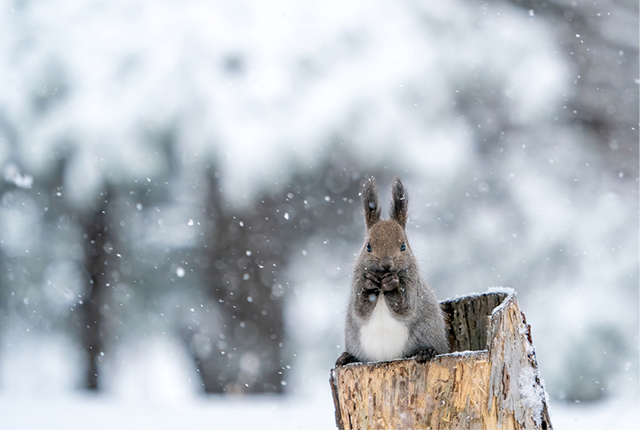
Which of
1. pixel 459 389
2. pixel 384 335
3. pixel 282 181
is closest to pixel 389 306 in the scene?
pixel 384 335

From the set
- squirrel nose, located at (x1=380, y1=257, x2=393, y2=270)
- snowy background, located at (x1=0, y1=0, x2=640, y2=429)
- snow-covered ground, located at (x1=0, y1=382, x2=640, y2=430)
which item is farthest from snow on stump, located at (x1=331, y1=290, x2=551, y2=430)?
snowy background, located at (x1=0, y1=0, x2=640, y2=429)

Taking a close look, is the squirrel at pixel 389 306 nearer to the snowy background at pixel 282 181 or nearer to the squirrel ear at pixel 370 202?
the squirrel ear at pixel 370 202

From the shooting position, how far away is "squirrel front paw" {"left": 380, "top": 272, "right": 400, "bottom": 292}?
2643 mm

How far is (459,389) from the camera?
7.69ft

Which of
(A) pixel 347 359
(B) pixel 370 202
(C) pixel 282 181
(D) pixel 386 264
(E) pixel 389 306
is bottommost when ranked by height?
(A) pixel 347 359

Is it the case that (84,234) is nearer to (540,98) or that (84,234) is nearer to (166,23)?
(166,23)

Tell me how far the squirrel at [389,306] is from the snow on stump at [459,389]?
258 millimetres

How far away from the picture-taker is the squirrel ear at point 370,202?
2979 mm

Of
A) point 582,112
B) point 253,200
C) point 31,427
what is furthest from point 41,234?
point 582,112

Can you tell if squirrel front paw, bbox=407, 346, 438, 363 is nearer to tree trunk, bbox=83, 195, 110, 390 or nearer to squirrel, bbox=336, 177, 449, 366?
squirrel, bbox=336, 177, 449, 366

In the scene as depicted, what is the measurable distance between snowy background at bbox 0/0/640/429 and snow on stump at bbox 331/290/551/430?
463cm

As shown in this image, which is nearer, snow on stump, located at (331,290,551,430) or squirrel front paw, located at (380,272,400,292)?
snow on stump, located at (331,290,551,430)

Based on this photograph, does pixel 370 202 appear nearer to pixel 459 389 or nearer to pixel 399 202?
pixel 399 202

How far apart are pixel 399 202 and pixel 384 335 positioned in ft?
1.97
